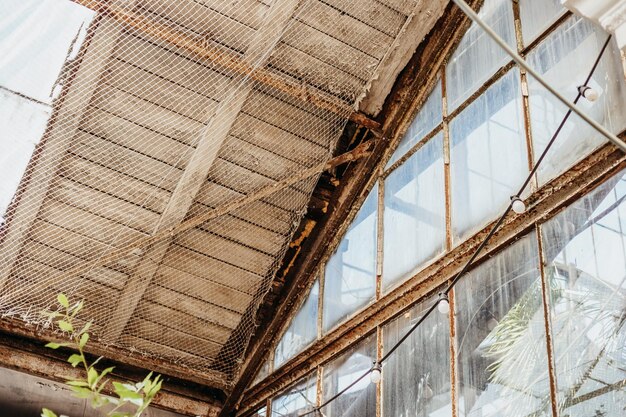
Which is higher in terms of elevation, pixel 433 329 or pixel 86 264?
pixel 86 264

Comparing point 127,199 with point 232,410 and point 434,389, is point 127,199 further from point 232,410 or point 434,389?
point 434,389

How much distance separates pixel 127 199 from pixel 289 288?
1.78 meters

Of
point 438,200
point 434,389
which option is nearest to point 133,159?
point 438,200

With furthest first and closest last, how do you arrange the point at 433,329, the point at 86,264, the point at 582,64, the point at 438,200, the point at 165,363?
the point at 165,363
the point at 86,264
the point at 438,200
the point at 433,329
the point at 582,64

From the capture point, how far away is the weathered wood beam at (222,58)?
4.89 meters

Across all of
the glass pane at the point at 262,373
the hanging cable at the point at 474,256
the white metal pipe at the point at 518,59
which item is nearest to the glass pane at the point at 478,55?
the hanging cable at the point at 474,256

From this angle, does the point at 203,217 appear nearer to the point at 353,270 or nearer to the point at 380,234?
the point at 353,270

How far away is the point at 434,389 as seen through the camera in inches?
166

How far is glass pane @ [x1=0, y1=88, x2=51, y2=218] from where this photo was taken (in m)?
5.06

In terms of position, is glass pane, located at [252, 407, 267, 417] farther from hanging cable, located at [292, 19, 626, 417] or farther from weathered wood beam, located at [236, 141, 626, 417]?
hanging cable, located at [292, 19, 626, 417]

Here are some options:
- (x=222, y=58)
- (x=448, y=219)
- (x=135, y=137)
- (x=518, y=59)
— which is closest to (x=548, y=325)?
(x=448, y=219)

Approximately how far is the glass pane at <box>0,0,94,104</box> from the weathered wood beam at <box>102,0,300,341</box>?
3.71 feet

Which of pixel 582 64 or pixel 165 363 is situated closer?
pixel 582 64

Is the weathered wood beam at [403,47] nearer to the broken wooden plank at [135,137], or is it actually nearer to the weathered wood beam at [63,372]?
the broken wooden plank at [135,137]
